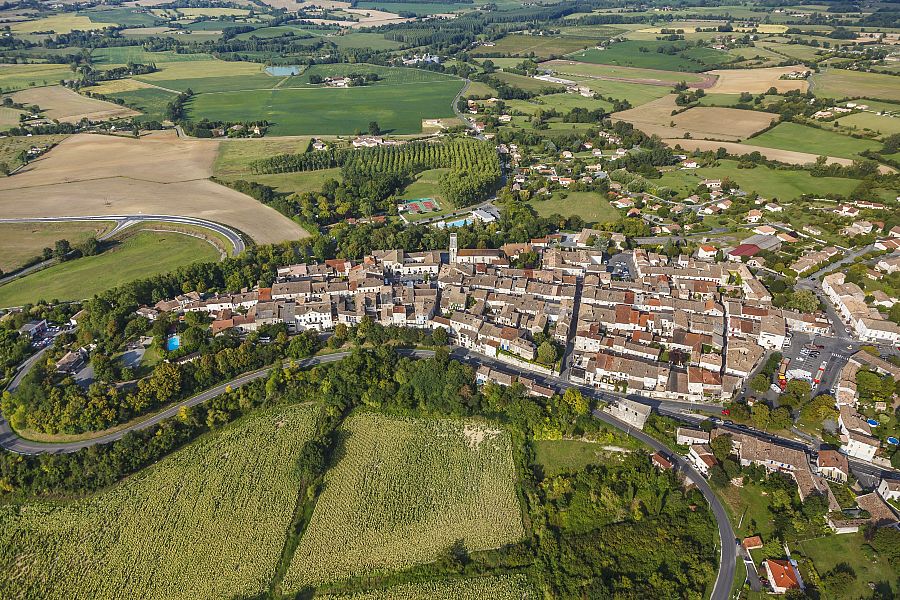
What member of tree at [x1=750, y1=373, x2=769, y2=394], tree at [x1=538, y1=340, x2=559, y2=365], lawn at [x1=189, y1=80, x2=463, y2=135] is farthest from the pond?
tree at [x1=750, y1=373, x2=769, y2=394]

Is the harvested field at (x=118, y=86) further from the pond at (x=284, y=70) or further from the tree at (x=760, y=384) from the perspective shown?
the tree at (x=760, y=384)

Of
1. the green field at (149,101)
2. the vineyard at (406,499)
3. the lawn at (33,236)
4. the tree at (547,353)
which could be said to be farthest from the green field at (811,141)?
the green field at (149,101)

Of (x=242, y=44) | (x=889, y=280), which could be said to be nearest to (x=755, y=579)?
(x=889, y=280)

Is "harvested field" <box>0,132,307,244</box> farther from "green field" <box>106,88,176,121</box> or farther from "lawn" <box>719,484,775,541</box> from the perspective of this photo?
"lawn" <box>719,484,775,541</box>

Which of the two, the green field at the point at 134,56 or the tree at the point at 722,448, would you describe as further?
the green field at the point at 134,56

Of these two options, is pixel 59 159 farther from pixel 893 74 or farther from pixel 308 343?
pixel 893 74

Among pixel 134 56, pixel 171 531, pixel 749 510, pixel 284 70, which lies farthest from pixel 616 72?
pixel 171 531
